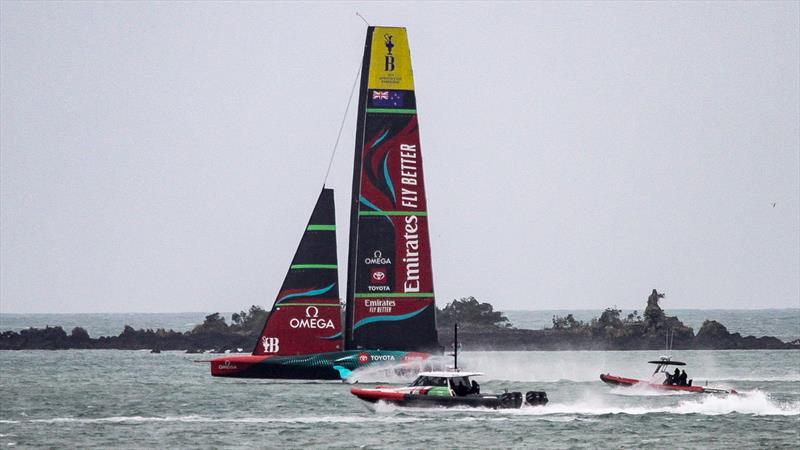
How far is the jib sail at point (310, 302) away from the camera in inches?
3081

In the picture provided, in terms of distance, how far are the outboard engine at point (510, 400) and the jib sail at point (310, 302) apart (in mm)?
17010

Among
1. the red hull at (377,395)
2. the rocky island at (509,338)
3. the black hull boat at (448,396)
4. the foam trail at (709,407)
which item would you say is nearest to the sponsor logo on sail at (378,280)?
the foam trail at (709,407)

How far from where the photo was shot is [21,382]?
8956 cm

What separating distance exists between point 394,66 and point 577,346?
2818 inches

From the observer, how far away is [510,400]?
62656 millimetres

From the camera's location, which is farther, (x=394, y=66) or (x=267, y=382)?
(x=267, y=382)

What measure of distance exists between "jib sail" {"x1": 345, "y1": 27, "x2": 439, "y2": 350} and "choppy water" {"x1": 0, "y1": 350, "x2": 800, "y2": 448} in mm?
4176

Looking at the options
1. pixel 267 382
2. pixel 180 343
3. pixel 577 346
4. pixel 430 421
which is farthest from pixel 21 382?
pixel 577 346

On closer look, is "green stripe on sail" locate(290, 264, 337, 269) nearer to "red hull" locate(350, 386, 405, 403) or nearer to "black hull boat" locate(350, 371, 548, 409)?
"red hull" locate(350, 386, 405, 403)

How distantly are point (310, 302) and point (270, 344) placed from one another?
276 cm

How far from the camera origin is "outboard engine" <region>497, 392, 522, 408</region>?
62500 mm

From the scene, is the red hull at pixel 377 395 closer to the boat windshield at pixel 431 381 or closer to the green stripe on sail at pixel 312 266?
the boat windshield at pixel 431 381

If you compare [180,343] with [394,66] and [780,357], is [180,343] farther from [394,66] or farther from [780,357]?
[394,66]

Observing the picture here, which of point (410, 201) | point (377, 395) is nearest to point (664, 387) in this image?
point (410, 201)
